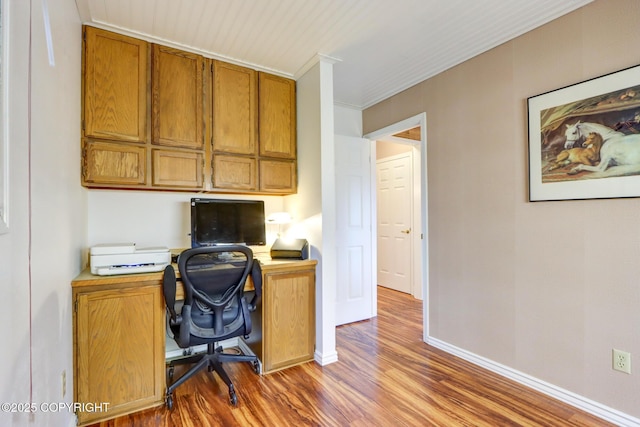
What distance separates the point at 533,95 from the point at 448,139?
2.23ft

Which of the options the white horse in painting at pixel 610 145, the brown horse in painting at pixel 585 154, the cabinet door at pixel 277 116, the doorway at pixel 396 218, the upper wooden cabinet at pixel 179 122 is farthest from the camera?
the doorway at pixel 396 218

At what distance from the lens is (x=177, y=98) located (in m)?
2.31

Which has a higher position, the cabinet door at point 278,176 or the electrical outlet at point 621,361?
the cabinet door at point 278,176

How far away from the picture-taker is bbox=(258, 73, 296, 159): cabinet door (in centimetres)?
266

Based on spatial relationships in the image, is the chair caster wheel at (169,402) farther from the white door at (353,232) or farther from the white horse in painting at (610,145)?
the white horse in painting at (610,145)

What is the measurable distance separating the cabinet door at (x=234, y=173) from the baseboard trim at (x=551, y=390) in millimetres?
2258

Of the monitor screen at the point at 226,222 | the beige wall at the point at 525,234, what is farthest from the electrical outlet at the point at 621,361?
the monitor screen at the point at 226,222

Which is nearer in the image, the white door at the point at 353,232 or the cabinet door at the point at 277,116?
the cabinet door at the point at 277,116

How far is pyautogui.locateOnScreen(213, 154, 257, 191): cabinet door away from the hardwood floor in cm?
147

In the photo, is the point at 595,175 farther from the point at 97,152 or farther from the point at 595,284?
the point at 97,152

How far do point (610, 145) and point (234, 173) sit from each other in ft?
8.37

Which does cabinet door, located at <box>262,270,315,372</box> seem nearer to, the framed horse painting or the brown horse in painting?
the framed horse painting

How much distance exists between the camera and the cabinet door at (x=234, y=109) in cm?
246

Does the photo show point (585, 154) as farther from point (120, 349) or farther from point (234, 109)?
point (120, 349)
